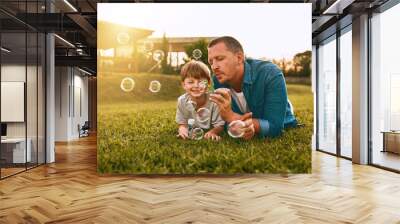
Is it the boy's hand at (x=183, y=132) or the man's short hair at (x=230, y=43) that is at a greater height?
the man's short hair at (x=230, y=43)

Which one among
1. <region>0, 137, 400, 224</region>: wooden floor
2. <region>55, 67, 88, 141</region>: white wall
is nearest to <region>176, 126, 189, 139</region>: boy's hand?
<region>0, 137, 400, 224</region>: wooden floor

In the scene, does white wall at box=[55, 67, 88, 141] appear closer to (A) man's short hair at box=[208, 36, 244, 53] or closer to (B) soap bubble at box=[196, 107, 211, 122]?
(B) soap bubble at box=[196, 107, 211, 122]

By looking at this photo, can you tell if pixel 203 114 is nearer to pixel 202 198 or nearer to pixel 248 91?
pixel 248 91

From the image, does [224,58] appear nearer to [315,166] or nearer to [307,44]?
[307,44]

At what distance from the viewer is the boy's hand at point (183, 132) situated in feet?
21.4

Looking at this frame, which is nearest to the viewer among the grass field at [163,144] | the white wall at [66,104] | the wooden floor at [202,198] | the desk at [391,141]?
the wooden floor at [202,198]

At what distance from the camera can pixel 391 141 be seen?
23.4ft

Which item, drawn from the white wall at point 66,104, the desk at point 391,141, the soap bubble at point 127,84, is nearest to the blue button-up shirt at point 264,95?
the soap bubble at point 127,84

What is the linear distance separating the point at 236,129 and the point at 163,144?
45.9 inches

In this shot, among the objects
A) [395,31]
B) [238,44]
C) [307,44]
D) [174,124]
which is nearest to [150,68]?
[174,124]

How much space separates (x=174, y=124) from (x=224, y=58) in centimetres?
131

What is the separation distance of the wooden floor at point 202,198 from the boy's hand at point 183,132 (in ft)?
2.11

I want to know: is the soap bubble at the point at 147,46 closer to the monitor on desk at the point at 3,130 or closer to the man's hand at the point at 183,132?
the man's hand at the point at 183,132

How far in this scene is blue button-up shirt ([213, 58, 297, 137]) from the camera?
21.2 ft
